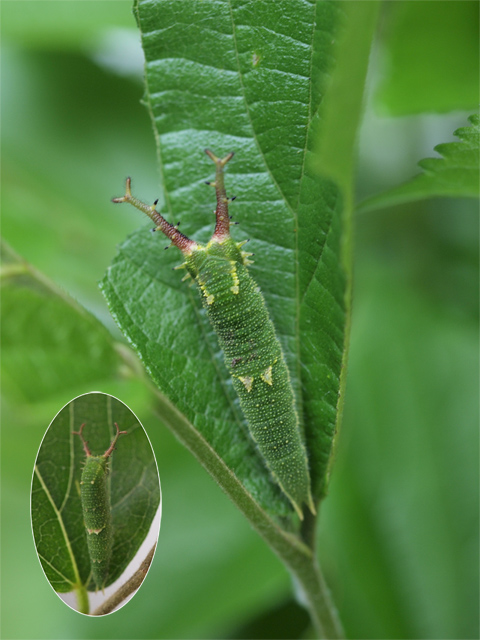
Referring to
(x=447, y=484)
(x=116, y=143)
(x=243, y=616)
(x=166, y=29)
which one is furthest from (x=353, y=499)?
(x=116, y=143)

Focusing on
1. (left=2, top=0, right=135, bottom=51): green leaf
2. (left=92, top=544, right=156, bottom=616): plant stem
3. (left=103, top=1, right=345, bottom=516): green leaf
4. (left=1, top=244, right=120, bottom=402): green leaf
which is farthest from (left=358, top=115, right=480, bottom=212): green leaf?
(left=2, top=0, right=135, bottom=51): green leaf

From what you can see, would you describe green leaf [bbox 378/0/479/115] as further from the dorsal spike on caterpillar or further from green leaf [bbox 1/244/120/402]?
green leaf [bbox 1/244/120/402]

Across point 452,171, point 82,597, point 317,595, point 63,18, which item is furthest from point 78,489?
point 63,18

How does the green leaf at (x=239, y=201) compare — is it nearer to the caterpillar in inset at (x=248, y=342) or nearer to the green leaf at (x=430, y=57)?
the caterpillar in inset at (x=248, y=342)

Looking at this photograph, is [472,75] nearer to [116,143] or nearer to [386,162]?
[386,162]

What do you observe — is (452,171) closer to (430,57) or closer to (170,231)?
(170,231)

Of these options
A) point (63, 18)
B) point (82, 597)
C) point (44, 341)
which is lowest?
point (82, 597)
